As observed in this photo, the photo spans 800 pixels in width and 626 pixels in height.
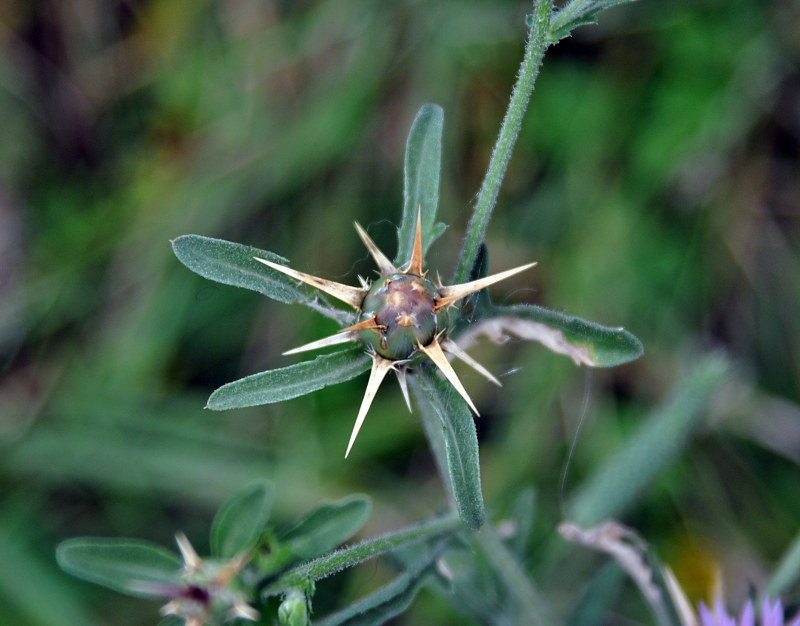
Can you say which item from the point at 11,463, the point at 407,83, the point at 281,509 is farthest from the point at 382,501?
the point at 407,83

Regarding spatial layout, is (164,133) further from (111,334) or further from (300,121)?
(111,334)

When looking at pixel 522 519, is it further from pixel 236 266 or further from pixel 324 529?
pixel 236 266

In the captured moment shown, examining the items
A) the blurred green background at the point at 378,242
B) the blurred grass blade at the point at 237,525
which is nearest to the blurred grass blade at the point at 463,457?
the blurred grass blade at the point at 237,525

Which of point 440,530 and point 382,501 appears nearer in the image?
point 440,530

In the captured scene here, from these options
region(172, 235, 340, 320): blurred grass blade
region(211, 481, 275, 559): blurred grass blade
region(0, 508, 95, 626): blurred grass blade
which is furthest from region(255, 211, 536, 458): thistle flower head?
region(0, 508, 95, 626): blurred grass blade

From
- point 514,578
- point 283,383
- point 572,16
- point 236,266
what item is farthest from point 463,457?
point 572,16

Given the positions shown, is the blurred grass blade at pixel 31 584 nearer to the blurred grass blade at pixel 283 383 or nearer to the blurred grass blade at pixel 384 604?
the blurred grass blade at pixel 384 604

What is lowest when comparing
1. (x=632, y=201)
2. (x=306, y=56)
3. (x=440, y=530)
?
(x=440, y=530)

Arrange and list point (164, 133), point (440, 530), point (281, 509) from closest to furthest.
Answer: point (440, 530) < point (281, 509) < point (164, 133)
